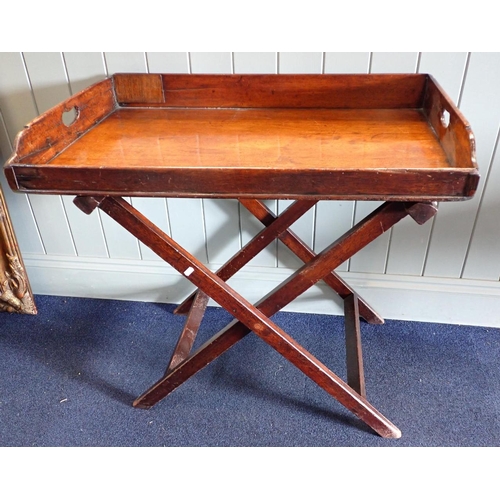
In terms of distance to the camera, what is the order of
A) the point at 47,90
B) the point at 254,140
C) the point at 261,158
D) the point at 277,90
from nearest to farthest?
the point at 261,158 → the point at 254,140 → the point at 277,90 → the point at 47,90

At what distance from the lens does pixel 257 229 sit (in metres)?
→ 1.74

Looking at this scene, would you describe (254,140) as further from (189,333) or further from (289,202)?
(189,333)

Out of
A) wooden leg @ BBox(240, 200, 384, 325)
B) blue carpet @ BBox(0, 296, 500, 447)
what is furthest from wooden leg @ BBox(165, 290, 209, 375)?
wooden leg @ BBox(240, 200, 384, 325)

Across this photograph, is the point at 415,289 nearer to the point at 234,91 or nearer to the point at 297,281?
the point at 297,281

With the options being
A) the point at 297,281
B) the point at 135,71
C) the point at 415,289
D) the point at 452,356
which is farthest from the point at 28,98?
the point at 452,356

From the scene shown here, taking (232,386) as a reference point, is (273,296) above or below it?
above

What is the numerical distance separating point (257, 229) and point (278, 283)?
242mm

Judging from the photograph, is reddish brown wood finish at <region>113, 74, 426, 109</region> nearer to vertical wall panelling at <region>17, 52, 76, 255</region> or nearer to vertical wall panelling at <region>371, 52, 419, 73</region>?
vertical wall panelling at <region>371, 52, 419, 73</region>

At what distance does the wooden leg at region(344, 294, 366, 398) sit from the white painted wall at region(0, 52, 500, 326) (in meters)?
0.14

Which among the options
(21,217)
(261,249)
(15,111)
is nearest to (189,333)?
(261,249)

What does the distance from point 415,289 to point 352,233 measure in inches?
28.8

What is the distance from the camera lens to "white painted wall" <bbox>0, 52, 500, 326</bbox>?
1.43 m

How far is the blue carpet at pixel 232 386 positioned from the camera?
1422 millimetres

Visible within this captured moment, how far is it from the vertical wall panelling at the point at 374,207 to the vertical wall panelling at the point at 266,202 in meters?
0.29
